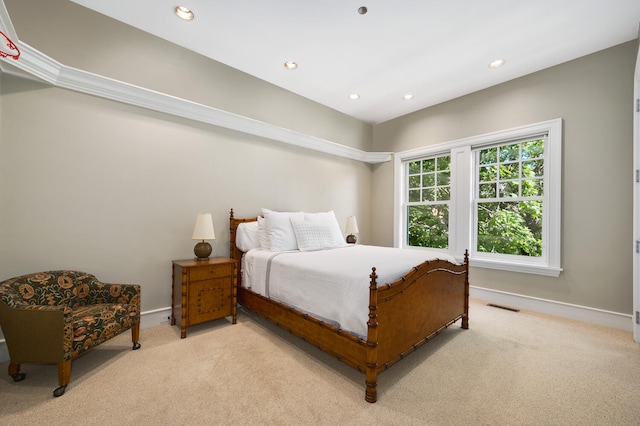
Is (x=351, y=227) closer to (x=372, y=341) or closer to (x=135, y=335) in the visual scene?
(x=372, y=341)

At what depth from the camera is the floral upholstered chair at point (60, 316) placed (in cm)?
169

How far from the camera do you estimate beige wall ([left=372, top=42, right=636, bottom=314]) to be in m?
2.82

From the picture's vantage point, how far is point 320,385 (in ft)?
5.97

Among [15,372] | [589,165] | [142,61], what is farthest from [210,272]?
[589,165]

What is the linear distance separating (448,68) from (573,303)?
10.4ft

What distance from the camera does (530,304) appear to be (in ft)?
11.1

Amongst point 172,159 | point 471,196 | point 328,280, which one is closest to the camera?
point 328,280

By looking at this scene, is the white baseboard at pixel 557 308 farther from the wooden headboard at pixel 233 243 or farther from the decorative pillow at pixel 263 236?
the wooden headboard at pixel 233 243

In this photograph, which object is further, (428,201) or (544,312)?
(428,201)

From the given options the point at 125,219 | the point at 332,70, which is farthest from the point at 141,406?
the point at 332,70

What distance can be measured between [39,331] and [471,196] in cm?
479

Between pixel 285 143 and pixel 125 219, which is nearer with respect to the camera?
pixel 125 219

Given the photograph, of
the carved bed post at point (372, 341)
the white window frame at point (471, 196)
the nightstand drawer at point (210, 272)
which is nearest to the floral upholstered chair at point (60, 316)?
the nightstand drawer at point (210, 272)

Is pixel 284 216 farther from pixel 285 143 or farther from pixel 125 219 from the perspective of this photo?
pixel 125 219
